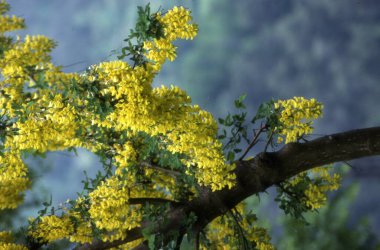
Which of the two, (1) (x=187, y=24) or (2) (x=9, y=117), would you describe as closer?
(1) (x=187, y=24)

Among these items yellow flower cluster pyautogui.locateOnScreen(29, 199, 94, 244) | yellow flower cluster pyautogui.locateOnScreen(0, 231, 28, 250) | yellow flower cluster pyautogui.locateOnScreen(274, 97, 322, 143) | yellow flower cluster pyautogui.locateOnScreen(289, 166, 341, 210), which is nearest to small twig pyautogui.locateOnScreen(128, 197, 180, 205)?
yellow flower cluster pyautogui.locateOnScreen(29, 199, 94, 244)

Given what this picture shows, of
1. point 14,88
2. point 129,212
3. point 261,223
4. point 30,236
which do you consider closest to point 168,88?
point 129,212

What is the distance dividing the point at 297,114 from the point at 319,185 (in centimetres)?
121

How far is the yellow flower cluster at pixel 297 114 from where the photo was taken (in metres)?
4.00

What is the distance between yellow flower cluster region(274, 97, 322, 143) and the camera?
13.1 ft

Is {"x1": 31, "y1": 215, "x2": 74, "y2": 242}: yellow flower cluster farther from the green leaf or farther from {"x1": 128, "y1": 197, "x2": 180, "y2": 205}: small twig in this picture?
the green leaf

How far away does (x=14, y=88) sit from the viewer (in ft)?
16.3

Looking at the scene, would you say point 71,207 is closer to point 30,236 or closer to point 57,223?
point 57,223

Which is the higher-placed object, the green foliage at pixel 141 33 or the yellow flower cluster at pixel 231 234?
the green foliage at pixel 141 33

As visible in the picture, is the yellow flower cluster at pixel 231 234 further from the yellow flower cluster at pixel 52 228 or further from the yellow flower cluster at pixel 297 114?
the yellow flower cluster at pixel 52 228

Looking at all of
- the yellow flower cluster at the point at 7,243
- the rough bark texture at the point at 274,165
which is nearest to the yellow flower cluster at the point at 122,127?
the yellow flower cluster at the point at 7,243

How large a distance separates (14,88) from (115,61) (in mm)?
2156

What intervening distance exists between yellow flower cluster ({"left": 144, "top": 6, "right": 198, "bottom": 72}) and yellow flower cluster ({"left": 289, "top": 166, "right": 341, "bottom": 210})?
2.20 m

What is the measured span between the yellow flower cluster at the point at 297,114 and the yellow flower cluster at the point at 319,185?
0.78m
